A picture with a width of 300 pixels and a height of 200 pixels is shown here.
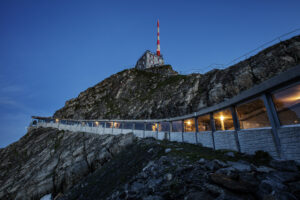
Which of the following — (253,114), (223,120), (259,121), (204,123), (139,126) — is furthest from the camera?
(139,126)

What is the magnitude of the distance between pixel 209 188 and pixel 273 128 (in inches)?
219

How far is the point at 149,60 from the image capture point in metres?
74.9

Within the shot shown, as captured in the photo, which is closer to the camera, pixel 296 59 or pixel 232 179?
pixel 232 179

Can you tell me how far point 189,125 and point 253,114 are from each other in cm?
846

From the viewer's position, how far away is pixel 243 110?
915cm

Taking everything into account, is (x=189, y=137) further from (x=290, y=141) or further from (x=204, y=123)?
(x=290, y=141)

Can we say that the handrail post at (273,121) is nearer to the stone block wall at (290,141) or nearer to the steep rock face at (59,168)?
the stone block wall at (290,141)

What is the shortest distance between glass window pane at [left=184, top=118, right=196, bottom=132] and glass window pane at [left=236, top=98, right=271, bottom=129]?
6315mm

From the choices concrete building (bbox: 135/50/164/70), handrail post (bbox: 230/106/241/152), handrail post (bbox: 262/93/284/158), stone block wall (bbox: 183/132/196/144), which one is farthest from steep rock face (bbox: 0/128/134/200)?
concrete building (bbox: 135/50/164/70)

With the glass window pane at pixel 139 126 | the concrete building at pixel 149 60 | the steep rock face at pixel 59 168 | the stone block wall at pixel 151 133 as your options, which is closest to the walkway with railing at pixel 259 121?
the stone block wall at pixel 151 133

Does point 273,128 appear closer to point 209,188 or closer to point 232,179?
point 232,179

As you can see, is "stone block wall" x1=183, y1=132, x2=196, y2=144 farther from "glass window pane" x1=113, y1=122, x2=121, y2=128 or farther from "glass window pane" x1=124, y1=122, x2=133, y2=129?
"glass window pane" x1=113, y1=122, x2=121, y2=128

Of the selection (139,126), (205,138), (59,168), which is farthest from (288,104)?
(59,168)

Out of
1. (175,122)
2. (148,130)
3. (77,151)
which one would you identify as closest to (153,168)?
(175,122)
